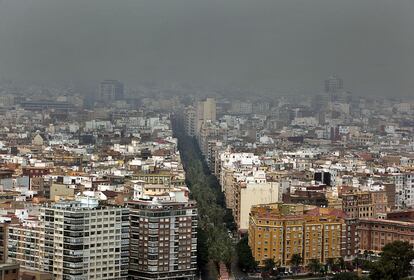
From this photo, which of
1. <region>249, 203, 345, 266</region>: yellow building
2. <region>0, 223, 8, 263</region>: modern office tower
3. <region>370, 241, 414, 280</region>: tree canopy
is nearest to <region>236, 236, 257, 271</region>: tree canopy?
<region>249, 203, 345, 266</region>: yellow building

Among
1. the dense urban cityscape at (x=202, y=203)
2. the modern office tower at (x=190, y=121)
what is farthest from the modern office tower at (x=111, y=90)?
the dense urban cityscape at (x=202, y=203)

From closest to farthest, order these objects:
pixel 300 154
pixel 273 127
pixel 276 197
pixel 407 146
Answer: pixel 276 197
pixel 300 154
pixel 407 146
pixel 273 127

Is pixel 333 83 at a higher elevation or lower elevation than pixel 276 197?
higher

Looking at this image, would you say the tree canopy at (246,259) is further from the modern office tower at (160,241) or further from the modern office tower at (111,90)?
the modern office tower at (111,90)

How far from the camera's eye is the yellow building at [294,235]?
563 inches

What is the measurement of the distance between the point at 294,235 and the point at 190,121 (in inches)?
903

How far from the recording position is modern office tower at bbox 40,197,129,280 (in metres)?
12.0

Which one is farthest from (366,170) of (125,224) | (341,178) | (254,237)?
(125,224)

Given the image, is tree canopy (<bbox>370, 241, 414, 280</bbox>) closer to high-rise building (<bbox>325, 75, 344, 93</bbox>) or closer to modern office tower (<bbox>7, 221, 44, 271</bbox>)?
modern office tower (<bbox>7, 221, 44, 271</bbox>)

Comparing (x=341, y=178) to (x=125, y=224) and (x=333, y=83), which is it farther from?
(x=333, y=83)

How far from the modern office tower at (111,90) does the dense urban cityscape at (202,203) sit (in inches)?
354

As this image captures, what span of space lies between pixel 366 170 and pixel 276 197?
4281mm

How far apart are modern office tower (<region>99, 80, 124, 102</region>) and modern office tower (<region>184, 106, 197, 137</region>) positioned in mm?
5121

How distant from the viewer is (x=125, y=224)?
12.6 meters
